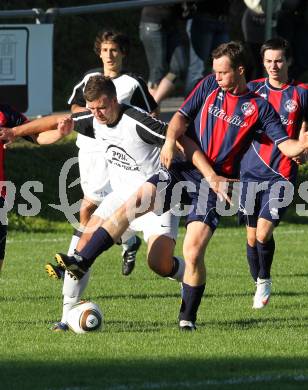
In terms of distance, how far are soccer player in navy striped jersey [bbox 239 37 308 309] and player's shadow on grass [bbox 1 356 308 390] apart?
2.79m

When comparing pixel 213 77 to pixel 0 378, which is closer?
pixel 0 378

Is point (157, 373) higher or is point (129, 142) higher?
point (129, 142)

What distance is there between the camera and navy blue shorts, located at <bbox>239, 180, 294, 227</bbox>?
38.0 ft

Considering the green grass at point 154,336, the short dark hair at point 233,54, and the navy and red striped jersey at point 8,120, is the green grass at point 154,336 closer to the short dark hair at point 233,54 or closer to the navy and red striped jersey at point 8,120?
the navy and red striped jersey at point 8,120

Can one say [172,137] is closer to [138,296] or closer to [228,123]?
[228,123]

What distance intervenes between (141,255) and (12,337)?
5533 mm

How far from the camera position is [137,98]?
41.0 feet

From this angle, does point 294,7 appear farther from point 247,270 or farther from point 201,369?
point 201,369

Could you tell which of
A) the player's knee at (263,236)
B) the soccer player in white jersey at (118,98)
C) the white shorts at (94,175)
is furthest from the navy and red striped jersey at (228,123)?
the white shorts at (94,175)

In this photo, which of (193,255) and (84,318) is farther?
(193,255)

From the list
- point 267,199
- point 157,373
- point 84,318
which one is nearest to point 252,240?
point 267,199

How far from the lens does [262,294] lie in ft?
37.4

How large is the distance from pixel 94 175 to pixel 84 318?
3.37 m

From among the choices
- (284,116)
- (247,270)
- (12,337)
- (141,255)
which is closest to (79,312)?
(12,337)
